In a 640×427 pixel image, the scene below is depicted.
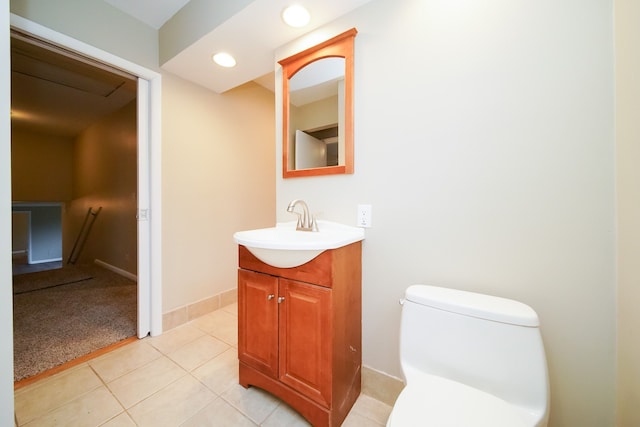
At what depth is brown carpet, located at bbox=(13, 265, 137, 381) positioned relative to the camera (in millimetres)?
1539

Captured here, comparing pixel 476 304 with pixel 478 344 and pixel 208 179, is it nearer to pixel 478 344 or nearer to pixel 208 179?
pixel 478 344

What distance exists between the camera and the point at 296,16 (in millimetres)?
1298

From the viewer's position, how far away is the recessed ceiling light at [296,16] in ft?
4.13

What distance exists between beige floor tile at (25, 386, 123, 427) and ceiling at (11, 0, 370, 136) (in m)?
2.04

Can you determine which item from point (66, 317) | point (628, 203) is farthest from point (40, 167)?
point (628, 203)

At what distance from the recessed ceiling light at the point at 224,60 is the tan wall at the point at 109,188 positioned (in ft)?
6.99

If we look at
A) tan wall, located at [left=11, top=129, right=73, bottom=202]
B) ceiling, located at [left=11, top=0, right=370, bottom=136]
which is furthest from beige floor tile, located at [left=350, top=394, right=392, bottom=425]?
tan wall, located at [left=11, top=129, right=73, bottom=202]

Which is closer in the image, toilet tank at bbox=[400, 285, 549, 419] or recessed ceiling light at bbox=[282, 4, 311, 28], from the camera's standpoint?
toilet tank at bbox=[400, 285, 549, 419]

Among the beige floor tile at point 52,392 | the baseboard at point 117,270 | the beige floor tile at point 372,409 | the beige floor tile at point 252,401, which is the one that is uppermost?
the baseboard at point 117,270

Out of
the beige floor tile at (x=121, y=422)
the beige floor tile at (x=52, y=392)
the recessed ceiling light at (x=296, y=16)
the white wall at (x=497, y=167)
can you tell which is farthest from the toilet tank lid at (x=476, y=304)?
the beige floor tile at (x=52, y=392)

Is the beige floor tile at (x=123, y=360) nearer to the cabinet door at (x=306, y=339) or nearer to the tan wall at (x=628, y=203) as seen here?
the cabinet door at (x=306, y=339)

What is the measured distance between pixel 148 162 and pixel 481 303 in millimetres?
2249

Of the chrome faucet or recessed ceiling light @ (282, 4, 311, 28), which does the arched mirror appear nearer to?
recessed ceiling light @ (282, 4, 311, 28)

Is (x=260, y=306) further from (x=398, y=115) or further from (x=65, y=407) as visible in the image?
(x=398, y=115)
